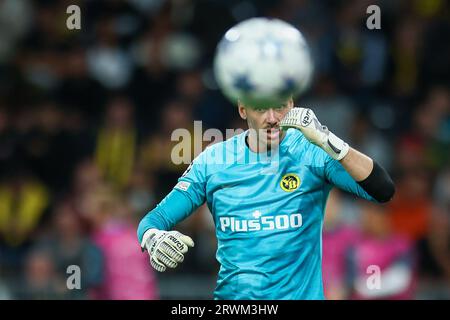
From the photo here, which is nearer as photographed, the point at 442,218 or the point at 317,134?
the point at 317,134

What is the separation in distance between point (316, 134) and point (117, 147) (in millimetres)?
6740

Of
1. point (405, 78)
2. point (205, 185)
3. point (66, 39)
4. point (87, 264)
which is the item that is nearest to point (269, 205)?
point (205, 185)

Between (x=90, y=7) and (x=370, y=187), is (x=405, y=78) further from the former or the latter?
→ (x=370, y=187)

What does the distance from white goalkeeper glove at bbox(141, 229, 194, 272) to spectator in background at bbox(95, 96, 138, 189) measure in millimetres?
6301

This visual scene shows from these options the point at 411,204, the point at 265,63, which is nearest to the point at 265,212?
the point at 265,63

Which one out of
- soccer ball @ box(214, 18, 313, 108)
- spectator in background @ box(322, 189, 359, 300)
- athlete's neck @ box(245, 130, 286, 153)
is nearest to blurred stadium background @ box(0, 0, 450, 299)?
spectator in background @ box(322, 189, 359, 300)

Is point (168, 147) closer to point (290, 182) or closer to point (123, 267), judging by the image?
point (123, 267)

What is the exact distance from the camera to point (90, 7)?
13.7 m

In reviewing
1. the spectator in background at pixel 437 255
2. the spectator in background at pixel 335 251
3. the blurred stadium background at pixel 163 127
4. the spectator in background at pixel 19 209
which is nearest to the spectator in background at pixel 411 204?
the blurred stadium background at pixel 163 127

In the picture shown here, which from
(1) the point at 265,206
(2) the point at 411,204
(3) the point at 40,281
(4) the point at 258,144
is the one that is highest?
(4) the point at 258,144

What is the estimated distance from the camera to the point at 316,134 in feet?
18.3

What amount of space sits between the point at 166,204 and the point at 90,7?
26.8 ft

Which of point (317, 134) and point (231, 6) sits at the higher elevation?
point (231, 6)

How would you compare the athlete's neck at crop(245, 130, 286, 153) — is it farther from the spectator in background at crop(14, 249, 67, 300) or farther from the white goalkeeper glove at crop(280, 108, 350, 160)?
the spectator in background at crop(14, 249, 67, 300)
